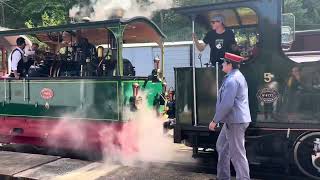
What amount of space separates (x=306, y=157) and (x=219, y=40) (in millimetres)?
2092

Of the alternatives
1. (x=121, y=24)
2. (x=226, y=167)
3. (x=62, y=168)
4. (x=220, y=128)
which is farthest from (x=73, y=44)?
(x=226, y=167)

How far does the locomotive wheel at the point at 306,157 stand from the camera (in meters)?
5.56

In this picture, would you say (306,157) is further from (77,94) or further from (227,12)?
(77,94)

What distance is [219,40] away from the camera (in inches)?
246

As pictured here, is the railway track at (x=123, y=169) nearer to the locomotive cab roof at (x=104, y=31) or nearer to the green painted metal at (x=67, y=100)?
the green painted metal at (x=67, y=100)

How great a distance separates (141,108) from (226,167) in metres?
2.51

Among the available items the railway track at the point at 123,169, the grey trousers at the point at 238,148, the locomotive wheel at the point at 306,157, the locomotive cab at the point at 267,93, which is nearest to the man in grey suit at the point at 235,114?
the grey trousers at the point at 238,148

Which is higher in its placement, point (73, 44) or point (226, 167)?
point (73, 44)

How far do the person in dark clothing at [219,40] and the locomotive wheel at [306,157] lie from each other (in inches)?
63.3

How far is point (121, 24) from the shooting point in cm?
714

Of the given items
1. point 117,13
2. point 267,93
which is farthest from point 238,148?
point 117,13

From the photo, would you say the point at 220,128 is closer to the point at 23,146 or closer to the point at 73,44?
the point at 73,44

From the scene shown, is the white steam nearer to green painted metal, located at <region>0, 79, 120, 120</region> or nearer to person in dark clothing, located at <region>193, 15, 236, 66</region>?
green painted metal, located at <region>0, 79, 120, 120</region>

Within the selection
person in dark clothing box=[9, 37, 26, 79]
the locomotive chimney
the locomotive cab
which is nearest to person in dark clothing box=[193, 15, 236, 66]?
the locomotive cab
